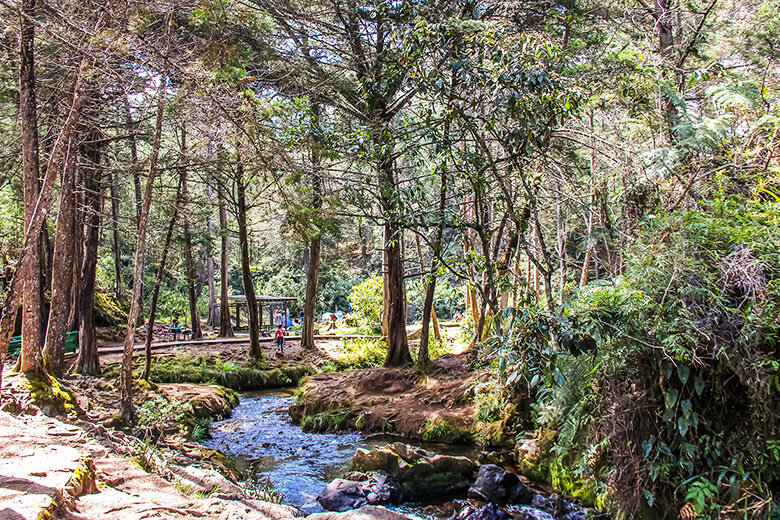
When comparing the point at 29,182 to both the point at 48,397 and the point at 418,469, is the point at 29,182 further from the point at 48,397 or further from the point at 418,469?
the point at 418,469

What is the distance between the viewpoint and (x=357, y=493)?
6660 mm

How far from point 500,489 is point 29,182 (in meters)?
7.40

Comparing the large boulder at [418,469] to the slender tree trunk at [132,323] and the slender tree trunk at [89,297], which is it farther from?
the slender tree trunk at [89,297]

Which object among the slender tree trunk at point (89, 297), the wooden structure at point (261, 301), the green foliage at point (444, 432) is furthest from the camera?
the wooden structure at point (261, 301)

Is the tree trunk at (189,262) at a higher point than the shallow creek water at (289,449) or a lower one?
higher

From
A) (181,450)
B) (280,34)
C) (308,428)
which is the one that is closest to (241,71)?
(280,34)

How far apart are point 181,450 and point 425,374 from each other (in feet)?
19.0

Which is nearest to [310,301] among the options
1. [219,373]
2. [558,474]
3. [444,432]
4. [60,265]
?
[219,373]

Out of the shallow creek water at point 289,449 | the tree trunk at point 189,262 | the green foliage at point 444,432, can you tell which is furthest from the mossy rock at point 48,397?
the tree trunk at point 189,262

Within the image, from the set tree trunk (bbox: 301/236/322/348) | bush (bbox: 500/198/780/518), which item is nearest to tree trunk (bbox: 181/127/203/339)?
tree trunk (bbox: 301/236/322/348)

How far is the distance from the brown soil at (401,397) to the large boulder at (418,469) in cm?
189

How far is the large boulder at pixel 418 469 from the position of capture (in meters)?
6.96

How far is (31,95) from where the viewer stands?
7.07m

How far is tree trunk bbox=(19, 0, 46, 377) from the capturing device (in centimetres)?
691
